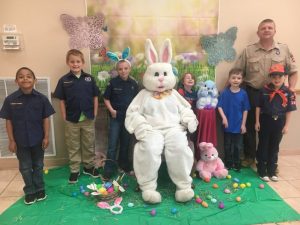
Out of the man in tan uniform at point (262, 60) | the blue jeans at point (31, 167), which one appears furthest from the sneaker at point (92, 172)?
the man in tan uniform at point (262, 60)

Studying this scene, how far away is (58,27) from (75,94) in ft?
2.35

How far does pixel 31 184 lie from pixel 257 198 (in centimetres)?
183

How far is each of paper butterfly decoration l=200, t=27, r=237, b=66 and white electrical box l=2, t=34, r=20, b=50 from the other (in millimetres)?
1796

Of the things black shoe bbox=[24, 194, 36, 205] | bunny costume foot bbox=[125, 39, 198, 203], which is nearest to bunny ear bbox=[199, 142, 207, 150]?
bunny costume foot bbox=[125, 39, 198, 203]

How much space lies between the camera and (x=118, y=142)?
105 inches

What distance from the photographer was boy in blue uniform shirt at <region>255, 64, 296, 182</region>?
240 centimetres

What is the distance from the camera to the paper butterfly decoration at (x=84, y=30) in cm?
260

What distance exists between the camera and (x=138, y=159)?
7.09 feet

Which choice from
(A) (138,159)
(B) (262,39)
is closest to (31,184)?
(A) (138,159)

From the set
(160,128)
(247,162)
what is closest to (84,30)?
(160,128)

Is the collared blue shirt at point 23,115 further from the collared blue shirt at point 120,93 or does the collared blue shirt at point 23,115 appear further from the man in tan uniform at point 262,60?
the man in tan uniform at point 262,60

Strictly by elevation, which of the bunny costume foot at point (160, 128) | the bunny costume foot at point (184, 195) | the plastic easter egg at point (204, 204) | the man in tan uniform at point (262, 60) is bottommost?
the plastic easter egg at point (204, 204)

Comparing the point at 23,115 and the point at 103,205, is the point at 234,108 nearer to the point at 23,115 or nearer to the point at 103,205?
the point at 103,205

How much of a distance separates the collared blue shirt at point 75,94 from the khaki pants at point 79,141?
0.08 metres
